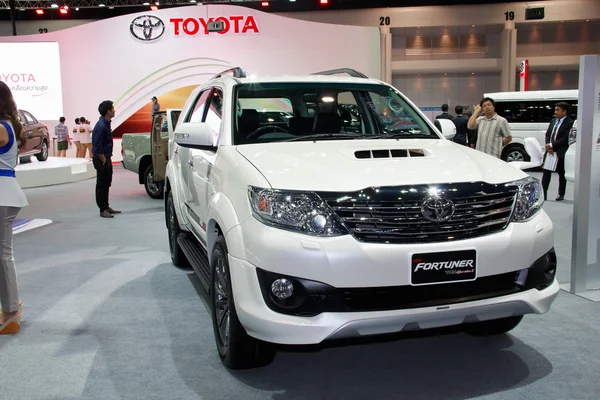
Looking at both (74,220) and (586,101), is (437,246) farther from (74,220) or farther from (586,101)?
(74,220)

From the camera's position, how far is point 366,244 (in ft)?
8.47

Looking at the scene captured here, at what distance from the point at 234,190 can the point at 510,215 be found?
1396mm

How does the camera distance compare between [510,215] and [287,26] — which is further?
[287,26]

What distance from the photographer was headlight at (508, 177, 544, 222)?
2891 mm

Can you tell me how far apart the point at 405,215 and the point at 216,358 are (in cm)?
147

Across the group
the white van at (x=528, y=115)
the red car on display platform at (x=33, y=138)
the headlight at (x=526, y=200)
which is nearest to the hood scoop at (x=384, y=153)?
the headlight at (x=526, y=200)

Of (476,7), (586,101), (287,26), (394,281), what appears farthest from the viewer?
(476,7)

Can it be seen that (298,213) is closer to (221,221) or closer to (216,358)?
(221,221)

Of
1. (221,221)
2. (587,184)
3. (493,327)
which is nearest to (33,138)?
(221,221)

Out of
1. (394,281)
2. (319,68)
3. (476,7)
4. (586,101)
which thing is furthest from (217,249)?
(476,7)

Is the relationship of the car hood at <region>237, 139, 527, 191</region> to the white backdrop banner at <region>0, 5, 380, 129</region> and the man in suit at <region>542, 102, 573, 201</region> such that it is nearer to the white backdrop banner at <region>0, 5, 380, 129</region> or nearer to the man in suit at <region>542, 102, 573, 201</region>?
the man in suit at <region>542, 102, 573, 201</region>

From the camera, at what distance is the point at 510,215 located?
2.84 m

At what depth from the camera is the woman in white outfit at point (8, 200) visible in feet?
12.1

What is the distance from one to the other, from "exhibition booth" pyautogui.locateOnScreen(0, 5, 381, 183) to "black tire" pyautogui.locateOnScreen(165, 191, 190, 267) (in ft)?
46.2
